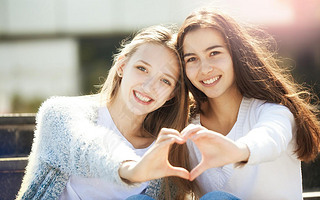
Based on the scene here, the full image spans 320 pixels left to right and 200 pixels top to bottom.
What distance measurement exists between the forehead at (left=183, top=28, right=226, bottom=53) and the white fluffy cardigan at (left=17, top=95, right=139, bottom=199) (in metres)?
0.60

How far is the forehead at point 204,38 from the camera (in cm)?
197

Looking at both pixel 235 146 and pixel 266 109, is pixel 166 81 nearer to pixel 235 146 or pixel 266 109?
pixel 266 109

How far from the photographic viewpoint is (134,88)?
6.66 feet

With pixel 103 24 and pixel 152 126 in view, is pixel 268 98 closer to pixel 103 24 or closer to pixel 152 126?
pixel 152 126

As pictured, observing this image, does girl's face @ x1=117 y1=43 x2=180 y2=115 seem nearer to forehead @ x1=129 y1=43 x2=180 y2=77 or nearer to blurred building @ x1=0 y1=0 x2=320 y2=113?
forehead @ x1=129 y1=43 x2=180 y2=77

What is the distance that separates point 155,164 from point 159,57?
0.74m

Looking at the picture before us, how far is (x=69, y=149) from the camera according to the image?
5.90ft

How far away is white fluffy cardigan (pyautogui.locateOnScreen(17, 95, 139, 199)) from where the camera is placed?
5.14 ft

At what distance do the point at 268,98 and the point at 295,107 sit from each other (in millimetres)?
132

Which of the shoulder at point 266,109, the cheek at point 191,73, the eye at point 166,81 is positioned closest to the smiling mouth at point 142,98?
the eye at point 166,81

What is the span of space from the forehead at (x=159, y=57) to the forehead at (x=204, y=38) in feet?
0.37

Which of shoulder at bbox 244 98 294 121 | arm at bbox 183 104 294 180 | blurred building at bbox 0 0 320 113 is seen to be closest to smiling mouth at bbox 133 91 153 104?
shoulder at bbox 244 98 294 121

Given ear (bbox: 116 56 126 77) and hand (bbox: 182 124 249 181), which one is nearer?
hand (bbox: 182 124 249 181)

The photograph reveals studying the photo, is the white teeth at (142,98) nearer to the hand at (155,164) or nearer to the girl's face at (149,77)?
the girl's face at (149,77)
